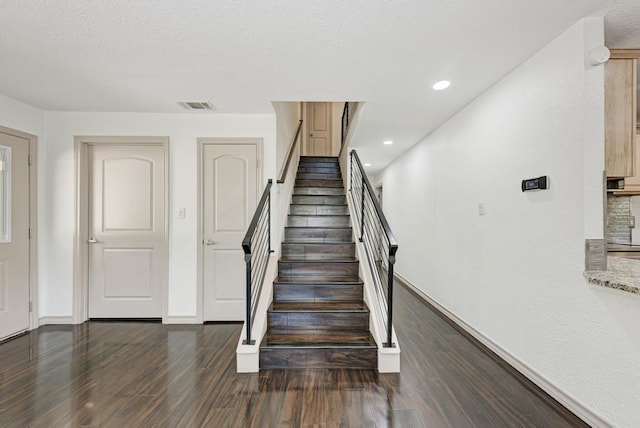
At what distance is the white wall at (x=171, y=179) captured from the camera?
11.7ft

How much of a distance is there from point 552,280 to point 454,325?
5.23 feet

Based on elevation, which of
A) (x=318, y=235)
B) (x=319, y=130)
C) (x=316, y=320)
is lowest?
(x=316, y=320)

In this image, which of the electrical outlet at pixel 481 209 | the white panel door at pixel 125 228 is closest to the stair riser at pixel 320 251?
the electrical outlet at pixel 481 209

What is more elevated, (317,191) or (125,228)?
(317,191)

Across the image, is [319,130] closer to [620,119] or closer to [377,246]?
[377,246]

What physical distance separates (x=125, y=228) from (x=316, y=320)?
2.53 m

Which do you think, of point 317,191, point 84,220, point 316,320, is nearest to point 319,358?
point 316,320

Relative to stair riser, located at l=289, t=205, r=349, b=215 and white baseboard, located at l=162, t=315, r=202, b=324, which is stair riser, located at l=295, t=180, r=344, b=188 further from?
white baseboard, located at l=162, t=315, r=202, b=324

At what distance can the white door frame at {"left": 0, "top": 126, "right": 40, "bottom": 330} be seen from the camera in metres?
3.40

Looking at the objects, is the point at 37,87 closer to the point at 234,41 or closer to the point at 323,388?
the point at 234,41

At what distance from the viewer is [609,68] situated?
6.59 feet

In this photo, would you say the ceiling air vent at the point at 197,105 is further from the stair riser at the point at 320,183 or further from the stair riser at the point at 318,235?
the stair riser at the point at 320,183

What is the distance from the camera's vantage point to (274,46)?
2.15 metres

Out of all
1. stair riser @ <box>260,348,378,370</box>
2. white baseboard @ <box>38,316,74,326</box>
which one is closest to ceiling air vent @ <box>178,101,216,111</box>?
stair riser @ <box>260,348,378,370</box>
